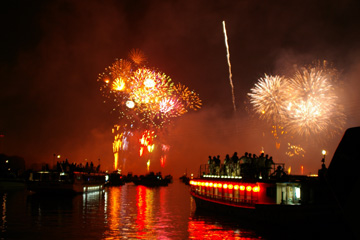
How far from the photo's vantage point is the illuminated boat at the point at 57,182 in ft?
178

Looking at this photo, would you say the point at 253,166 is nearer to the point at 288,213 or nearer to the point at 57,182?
the point at 288,213

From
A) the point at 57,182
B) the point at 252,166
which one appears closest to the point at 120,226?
the point at 252,166

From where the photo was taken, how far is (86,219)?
3031 cm

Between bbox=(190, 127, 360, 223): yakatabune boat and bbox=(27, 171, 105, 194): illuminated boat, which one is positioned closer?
bbox=(190, 127, 360, 223): yakatabune boat

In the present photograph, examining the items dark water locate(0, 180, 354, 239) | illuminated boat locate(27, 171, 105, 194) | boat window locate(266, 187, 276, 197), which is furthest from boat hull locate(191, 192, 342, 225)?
illuminated boat locate(27, 171, 105, 194)

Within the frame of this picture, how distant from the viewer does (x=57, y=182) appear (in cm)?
5544

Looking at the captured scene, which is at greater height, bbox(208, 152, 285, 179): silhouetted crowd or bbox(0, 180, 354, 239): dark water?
bbox(208, 152, 285, 179): silhouetted crowd

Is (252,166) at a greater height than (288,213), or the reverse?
(252,166)

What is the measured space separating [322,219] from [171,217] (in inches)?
546

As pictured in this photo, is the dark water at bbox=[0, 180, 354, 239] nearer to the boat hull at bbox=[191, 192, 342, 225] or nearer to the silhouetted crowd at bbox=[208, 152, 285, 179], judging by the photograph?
the boat hull at bbox=[191, 192, 342, 225]

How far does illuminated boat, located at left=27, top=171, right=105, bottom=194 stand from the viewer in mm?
54406

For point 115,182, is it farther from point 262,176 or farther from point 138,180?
point 262,176

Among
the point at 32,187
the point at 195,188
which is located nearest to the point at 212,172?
the point at 195,188

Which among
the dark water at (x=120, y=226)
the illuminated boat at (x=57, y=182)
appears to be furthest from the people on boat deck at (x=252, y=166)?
the illuminated boat at (x=57, y=182)
